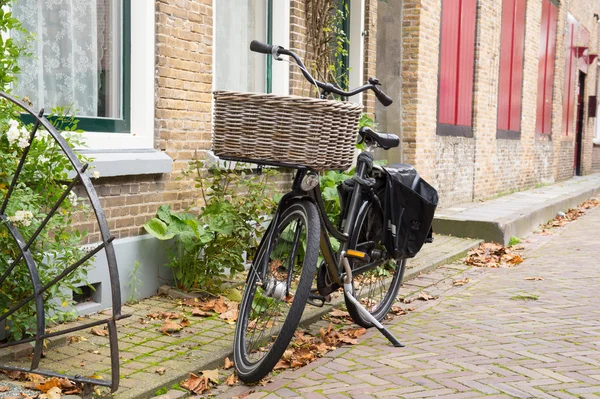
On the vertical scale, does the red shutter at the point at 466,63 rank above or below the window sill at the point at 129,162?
above

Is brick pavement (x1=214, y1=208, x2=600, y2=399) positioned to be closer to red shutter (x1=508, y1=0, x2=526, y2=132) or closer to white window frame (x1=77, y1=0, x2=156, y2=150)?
white window frame (x1=77, y1=0, x2=156, y2=150)

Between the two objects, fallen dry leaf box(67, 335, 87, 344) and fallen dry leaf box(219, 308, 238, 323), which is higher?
fallen dry leaf box(67, 335, 87, 344)

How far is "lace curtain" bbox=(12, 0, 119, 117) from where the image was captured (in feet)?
15.4

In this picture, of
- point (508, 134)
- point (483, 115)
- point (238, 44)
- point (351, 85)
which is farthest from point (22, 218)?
point (508, 134)

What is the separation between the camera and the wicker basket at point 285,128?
3625 mm

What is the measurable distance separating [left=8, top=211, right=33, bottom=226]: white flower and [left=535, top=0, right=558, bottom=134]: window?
15123 millimetres

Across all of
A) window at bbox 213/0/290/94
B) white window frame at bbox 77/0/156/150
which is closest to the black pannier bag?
white window frame at bbox 77/0/156/150

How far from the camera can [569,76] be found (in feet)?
67.6

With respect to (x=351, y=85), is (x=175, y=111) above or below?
below

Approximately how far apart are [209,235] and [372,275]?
3.81 feet

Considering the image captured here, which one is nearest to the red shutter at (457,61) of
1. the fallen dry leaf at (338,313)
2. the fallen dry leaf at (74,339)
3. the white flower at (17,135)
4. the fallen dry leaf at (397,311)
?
the fallen dry leaf at (397,311)

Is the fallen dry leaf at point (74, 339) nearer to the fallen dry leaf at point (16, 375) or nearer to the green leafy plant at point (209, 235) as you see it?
the fallen dry leaf at point (16, 375)

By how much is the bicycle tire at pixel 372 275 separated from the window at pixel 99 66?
5.63 ft

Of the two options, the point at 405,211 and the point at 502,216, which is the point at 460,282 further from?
the point at 502,216
